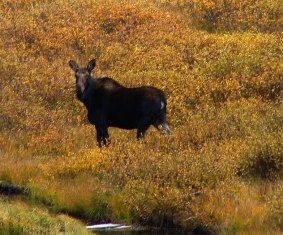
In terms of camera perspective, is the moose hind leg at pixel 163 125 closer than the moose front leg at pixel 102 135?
Yes

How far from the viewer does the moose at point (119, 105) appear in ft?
52.5

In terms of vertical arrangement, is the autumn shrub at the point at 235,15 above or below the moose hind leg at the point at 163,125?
above

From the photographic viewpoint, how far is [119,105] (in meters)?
16.6

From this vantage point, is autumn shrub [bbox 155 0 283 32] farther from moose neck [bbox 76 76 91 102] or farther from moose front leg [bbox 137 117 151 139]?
moose front leg [bbox 137 117 151 139]

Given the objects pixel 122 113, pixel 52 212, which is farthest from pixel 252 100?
pixel 52 212

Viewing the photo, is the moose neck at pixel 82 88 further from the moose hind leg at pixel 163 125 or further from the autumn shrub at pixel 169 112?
the moose hind leg at pixel 163 125

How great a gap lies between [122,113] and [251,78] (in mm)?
5630

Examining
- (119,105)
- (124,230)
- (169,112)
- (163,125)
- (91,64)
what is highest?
(91,64)

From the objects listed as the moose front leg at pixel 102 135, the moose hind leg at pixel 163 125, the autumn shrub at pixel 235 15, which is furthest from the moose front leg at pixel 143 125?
the autumn shrub at pixel 235 15

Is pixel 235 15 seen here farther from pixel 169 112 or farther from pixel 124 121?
pixel 124 121

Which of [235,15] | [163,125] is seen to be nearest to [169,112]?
[163,125]

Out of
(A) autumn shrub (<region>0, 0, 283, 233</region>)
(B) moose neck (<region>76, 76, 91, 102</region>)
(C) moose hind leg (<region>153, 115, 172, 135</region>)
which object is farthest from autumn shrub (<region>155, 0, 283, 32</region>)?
(C) moose hind leg (<region>153, 115, 172, 135</region>)

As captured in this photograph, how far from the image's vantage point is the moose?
16016 millimetres

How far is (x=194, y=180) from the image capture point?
13.1m
